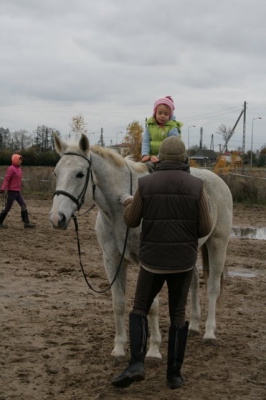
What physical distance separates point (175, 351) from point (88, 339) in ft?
5.38

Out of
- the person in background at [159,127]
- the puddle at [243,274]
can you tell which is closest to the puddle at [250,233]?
the puddle at [243,274]

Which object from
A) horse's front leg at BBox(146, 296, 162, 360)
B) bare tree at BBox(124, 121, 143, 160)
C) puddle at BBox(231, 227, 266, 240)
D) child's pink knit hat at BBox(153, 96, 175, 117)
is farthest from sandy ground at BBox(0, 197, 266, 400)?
bare tree at BBox(124, 121, 143, 160)

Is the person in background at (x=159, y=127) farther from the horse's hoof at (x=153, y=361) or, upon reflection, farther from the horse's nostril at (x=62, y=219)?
the horse's hoof at (x=153, y=361)

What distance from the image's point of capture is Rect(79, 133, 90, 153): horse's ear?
4.49 m

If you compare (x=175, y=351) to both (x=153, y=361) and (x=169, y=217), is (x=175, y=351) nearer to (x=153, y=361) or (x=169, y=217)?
(x=153, y=361)

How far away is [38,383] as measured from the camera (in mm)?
4430

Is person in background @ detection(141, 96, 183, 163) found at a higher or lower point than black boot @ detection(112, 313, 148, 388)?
higher

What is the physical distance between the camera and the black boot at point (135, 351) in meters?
4.07

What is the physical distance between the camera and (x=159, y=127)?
220 inches

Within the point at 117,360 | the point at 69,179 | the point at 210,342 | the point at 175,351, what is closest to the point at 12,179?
the point at 210,342

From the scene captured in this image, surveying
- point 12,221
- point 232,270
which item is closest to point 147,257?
point 232,270

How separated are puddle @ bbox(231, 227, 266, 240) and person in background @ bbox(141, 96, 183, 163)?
7.87 m

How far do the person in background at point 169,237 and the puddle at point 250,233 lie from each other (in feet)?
30.0

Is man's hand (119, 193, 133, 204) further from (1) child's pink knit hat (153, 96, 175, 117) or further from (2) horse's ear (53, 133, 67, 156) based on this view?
(1) child's pink knit hat (153, 96, 175, 117)
